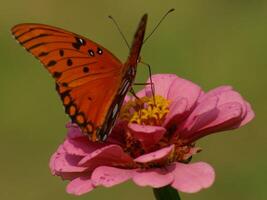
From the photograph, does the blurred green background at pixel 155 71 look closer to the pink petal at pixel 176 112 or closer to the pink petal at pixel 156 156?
the pink petal at pixel 176 112

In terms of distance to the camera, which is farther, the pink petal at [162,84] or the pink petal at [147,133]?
the pink petal at [162,84]

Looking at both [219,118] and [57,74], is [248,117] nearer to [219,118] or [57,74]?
[219,118]

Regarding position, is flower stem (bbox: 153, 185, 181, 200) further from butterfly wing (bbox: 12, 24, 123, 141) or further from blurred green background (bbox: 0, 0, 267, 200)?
blurred green background (bbox: 0, 0, 267, 200)

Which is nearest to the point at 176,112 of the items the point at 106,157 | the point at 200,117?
the point at 200,117

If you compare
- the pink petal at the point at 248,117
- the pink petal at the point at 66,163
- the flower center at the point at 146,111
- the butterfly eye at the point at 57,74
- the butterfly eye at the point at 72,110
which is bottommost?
the pink petal at the point at 248,117

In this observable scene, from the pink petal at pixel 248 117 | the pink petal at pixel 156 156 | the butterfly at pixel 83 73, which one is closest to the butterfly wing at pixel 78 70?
the butterfly at pixel 83 73

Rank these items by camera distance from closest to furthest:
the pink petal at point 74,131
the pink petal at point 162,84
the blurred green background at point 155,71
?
the pink petal at point 74,131 → the pink petal at point 162,84 → the blurred green background at point 155,71

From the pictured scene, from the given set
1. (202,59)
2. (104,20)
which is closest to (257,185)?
(202,59)

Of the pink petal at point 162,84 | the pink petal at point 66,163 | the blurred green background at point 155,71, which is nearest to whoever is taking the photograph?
the pink petal at point 66,163
